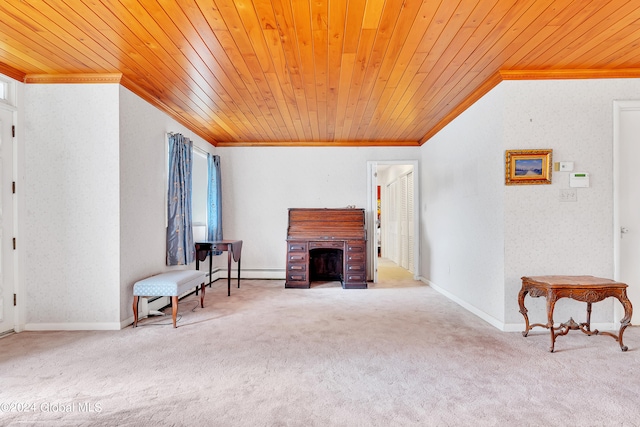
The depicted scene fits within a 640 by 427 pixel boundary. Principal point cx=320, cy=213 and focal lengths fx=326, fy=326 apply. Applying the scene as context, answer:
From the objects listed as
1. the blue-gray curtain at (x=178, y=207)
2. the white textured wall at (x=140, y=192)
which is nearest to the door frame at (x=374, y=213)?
the blue-gray curtain at (x=178, y=207)

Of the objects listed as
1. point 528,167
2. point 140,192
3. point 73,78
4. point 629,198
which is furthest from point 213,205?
point 629,198

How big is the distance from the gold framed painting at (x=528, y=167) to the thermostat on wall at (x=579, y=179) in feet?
0.67

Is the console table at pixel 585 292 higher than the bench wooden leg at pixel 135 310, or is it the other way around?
the console table at pixel 585 292

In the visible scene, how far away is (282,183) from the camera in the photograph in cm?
555

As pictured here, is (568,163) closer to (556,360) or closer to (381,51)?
(556,360)

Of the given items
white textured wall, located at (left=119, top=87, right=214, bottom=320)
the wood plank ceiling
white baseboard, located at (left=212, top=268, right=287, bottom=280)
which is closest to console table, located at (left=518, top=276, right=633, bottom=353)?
the wood plank ceiling

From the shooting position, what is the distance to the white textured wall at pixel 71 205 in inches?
115

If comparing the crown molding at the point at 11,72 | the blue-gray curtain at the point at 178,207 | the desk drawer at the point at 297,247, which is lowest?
the desk drawer at the point at 297,247

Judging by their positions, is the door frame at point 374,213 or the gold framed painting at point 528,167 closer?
the gold framed painting at point 528,167

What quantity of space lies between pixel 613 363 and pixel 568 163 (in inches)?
64.0

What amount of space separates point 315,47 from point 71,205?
2.54 m

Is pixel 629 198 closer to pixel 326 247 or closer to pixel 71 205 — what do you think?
pixel 326 247

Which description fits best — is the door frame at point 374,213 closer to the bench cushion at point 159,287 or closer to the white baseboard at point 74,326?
the bench cushion at point 159,287

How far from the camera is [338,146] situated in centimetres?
553
